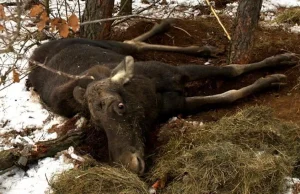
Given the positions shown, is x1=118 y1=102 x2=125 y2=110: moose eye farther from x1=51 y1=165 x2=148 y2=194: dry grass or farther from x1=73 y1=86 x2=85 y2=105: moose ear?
x1=73 y1=86 x2=85 y2=105: moose ear

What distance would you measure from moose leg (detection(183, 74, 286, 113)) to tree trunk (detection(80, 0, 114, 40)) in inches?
102

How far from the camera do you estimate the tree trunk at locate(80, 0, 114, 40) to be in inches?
316

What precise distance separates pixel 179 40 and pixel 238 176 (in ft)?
14.5

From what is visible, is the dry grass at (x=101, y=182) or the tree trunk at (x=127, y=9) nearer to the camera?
the dry grass at (x=101, y=182)

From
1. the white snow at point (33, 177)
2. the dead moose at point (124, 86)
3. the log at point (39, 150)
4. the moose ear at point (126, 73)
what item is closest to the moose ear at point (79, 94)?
the dead moose at point (124, 86)

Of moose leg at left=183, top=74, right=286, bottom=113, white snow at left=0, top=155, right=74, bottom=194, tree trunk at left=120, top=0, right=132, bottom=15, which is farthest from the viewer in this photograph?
tree trunk at left=120, top=0, right=132, bottom=15

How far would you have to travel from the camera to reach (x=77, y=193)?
14.9 feet

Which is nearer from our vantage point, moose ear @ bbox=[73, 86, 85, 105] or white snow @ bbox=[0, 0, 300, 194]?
white snow @ bbox=[0, 0, 300, 194]

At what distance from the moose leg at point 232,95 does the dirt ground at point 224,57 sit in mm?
80

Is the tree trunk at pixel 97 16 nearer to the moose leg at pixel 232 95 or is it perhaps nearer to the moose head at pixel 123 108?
the moose head at pixel 123 108

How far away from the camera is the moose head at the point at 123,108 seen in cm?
488

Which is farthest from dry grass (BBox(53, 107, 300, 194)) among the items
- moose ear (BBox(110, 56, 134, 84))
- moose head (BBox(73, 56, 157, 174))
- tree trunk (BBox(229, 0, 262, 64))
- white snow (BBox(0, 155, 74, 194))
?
tree trunk (BBox(229, 0, 262, 64))

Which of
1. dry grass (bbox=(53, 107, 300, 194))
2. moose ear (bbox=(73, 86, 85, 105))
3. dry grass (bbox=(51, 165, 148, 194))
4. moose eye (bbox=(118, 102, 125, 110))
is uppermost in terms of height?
moose eye (bbox=(118, 102, 125, 110))

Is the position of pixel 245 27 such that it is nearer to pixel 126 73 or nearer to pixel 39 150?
pixel 126 73
